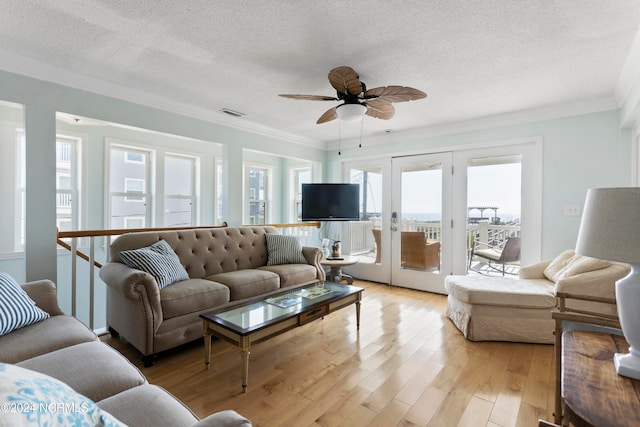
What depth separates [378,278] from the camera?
15.9ft

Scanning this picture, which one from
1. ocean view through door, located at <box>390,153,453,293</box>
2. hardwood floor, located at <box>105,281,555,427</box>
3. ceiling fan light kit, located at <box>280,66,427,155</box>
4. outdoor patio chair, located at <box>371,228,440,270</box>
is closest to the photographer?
hardwood floor, located at <box>105,281,555,427</box>

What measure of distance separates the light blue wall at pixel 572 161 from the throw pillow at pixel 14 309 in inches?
A: 176

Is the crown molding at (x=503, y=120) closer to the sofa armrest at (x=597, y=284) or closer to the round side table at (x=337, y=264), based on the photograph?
the sofa armrest at (x=597, y=284)

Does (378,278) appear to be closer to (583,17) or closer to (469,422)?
(469,422)

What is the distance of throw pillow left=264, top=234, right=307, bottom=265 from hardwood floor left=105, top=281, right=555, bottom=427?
3.03 feet

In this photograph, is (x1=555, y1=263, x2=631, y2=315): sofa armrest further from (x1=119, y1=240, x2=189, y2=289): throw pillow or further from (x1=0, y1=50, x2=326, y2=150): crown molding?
(x1=0, y1=50, x2=326, y2=150): crown molding

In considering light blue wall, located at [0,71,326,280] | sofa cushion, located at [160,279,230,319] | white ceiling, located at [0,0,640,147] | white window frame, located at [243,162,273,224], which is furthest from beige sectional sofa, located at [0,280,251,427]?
white window frame, located at [243,162,273,224]

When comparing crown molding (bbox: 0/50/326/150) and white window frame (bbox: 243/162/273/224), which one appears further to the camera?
white window frame (bbox: 243/162/273/224)

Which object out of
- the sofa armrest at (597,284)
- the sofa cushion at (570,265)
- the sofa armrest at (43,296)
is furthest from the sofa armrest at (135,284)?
the sofa cushion at (570,265)

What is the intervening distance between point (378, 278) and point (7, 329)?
4.15 m

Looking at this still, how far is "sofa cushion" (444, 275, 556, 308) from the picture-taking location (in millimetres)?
2607

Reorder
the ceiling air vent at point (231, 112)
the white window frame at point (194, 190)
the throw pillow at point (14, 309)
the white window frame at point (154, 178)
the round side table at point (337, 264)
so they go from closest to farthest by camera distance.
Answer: the throw pillow at point (14, 309) < the ceiling air vent at point (231, 112) < the round side table at point (337, 264) < the white window frame at point (154, 178) < the white window frame at point (194, 190)

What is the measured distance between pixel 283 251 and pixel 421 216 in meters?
2.07

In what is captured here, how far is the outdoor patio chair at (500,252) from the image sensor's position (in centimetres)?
366
